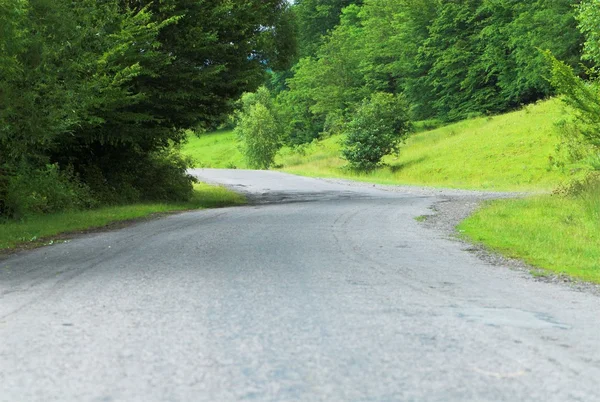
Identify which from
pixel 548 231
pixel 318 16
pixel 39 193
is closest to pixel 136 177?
pixel 39 193

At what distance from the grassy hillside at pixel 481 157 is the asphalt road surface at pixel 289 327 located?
23.4m

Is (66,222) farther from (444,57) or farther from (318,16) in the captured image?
(318,16)

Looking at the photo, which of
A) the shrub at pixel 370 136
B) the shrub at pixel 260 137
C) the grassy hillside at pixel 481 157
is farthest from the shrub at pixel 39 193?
the shrub at pixel 260 137

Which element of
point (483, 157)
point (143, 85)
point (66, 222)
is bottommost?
point (66, 222)

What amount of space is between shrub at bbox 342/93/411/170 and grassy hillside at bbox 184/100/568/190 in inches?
40.3

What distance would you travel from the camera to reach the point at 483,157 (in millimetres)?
41812

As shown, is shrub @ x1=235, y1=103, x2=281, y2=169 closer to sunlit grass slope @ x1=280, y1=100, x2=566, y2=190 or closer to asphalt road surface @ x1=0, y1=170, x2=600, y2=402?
sunlit grass slope @ x1=280, y1=100, x2=566, y2=190

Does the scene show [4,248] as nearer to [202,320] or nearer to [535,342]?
[202,320]

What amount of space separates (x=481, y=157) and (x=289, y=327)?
38153mm

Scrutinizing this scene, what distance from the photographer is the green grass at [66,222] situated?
511 inches

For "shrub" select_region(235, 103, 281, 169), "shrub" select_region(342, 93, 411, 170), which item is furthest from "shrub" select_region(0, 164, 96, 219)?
"shrub" select_region(235, 103, 281, 169)

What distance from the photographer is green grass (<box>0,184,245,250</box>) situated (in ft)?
42.6

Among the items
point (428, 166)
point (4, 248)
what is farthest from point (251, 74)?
point (428, 166)

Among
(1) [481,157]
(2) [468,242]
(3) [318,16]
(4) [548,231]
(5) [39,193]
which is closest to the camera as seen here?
(2) [468,242]
